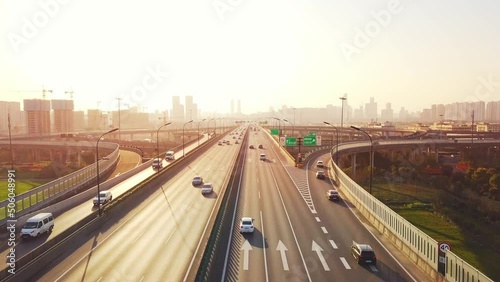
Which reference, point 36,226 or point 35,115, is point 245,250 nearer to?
point 36,226

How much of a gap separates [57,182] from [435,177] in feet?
218

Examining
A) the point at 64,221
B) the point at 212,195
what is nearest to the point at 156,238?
the point at 64,221

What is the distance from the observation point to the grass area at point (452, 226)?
30608 millimetres

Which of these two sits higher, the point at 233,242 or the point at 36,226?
the point at 36,226

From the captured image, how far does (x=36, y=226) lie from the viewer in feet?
88.1

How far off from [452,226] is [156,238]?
3011 centimetres

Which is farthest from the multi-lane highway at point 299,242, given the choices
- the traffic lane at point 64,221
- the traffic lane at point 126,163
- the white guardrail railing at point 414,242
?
the traffic lane at point 126,163

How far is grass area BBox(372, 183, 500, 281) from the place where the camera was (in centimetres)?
3061

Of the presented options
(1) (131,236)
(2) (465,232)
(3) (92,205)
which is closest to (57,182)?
(3) (92,205)

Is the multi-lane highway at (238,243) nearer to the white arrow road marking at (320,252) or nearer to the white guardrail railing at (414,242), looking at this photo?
the white arrow road marking at (320,252)

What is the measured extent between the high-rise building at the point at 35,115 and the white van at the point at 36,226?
168 meters

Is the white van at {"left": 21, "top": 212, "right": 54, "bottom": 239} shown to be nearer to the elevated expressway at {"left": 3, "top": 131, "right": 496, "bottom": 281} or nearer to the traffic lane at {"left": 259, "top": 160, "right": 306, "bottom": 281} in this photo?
the elevated expressway at {"left": 3, "top": 131, "right": 496, "bottom": 281}

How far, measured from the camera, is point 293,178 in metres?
54.8

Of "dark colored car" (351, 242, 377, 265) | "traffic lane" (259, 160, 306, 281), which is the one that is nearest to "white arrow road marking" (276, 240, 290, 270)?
"traffic lane" (259, 160, 306, 281)
